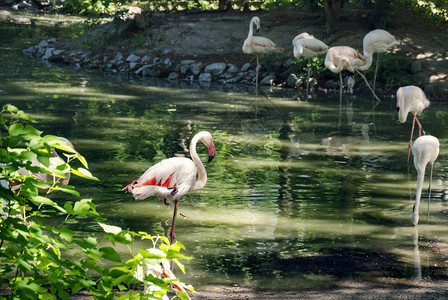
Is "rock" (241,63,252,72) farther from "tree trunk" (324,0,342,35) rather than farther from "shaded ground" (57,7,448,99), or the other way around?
"tree trunk" (324,0,342,35)

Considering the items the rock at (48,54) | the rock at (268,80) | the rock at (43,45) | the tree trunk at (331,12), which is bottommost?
the rock at (268,80)

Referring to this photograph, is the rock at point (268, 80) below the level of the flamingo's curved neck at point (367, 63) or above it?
below

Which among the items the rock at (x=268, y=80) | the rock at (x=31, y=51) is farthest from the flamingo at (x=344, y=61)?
the rock at (x=31, y=51)

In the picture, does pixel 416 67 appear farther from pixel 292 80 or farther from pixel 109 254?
pixel 109 254

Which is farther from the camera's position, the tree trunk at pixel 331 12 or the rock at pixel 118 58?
the rock at pixel 118 58

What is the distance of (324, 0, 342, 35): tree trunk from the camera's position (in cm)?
1819

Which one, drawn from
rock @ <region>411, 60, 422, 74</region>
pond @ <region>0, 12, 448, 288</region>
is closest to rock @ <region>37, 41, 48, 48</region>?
pond @ <region>0, 12, 448, 288</region>

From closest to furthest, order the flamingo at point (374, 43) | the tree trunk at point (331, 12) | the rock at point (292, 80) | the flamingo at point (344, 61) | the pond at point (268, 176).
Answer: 1. the pond at point (268, 176)
2. the flamingo at point (344, 61)
3. the flamingo at point (374, 43)
4. the rock at point (292, 80)
5. the tree trunk at point (331, 12)

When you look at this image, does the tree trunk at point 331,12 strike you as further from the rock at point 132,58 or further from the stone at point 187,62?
the rock at point 132,58

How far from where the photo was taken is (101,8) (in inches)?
1145

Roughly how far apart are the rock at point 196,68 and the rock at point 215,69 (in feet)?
0.57

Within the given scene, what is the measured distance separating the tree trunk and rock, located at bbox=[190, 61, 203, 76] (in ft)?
12.5

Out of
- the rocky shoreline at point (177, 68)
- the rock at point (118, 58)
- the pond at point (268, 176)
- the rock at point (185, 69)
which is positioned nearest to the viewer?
the pond at point (268, 176)

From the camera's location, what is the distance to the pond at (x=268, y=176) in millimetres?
5968
